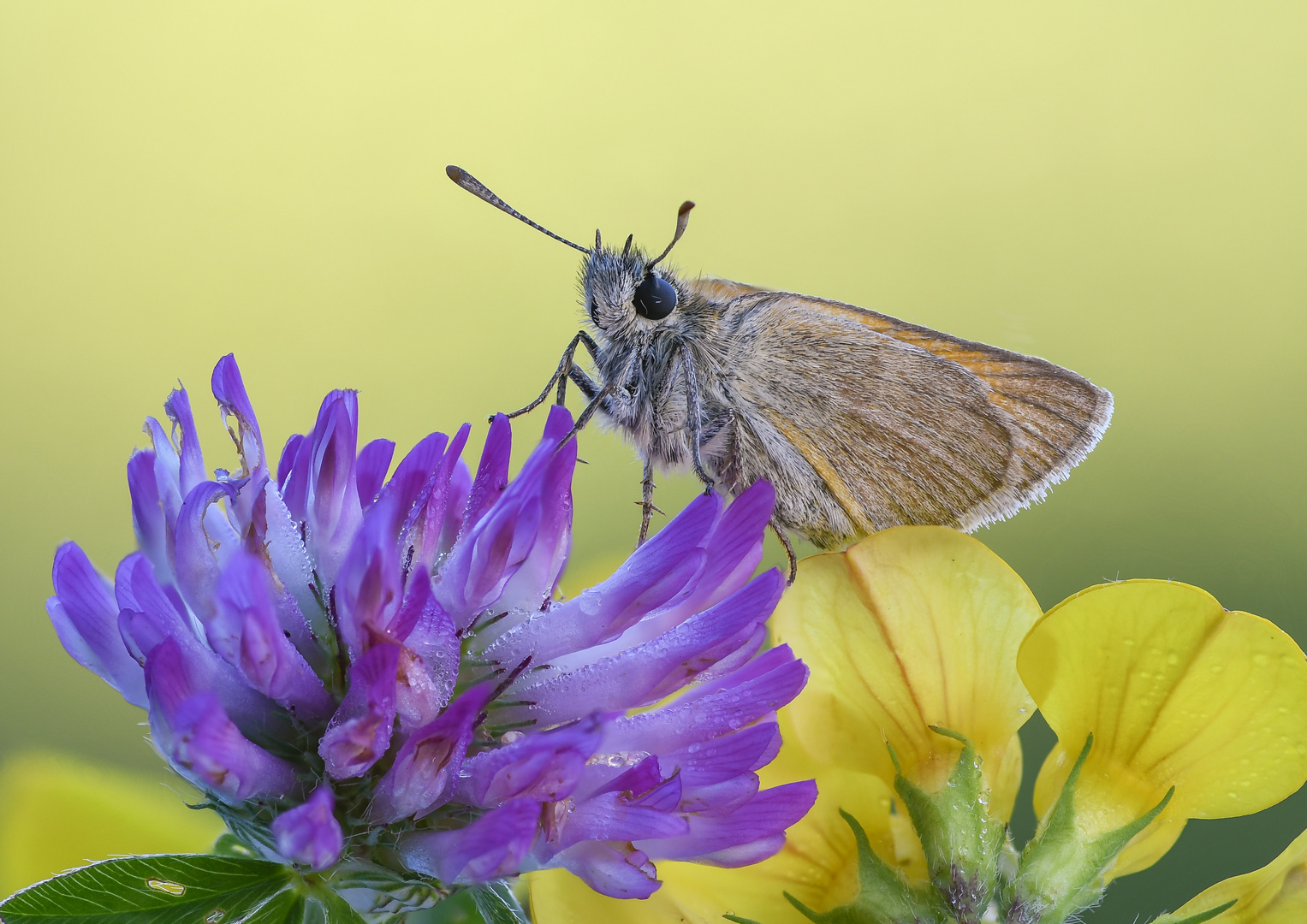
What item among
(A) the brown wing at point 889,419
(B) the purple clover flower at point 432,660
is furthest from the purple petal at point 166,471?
(A) the brown wing at point 889,419

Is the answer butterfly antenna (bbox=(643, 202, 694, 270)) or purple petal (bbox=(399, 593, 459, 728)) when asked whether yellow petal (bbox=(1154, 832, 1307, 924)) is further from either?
butterfly antenna (bbox=(643, 202, 694, 270))

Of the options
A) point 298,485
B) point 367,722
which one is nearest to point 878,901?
point 367,722

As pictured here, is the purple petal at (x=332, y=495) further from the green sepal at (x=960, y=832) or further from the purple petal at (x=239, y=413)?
the green sepal at (x=960, y=832)

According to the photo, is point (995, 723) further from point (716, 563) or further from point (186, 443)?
point (186, 443)

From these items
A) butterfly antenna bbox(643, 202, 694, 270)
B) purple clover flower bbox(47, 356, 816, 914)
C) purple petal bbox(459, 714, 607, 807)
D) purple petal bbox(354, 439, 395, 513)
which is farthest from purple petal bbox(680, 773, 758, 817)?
butterfly antenna bbox(643, 202, 694, 270)

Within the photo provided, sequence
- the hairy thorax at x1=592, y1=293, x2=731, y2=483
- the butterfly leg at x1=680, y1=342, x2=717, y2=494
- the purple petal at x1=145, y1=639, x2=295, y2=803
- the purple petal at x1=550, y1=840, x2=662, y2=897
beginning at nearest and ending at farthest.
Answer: the purple petal at x1=145, y1=639, x2=295, y2=803 < the purple petal at x1=550, y1=840, x2=662, y2=897 < the butterfly leg at x1=680, y1=342, x2=717, y2=494 < the hairy thorax at x1=592, y1=293, x2=731, y2=483

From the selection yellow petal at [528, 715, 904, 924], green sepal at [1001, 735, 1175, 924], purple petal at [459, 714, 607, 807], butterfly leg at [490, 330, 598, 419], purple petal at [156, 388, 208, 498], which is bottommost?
green sepal at [1001, 735, 1175, 924]
